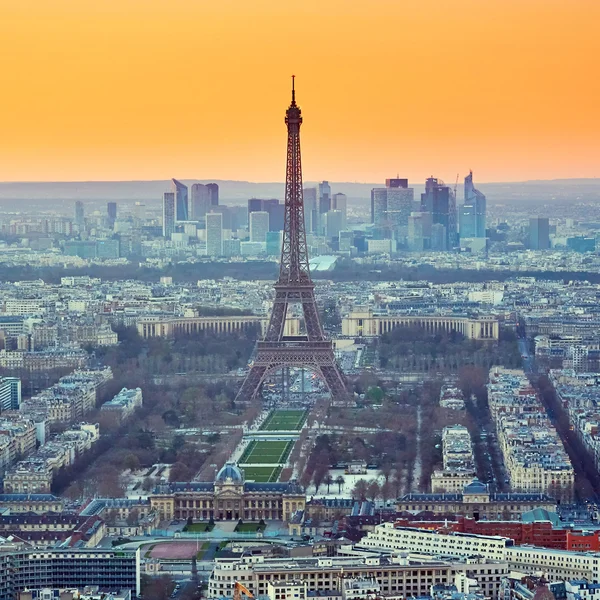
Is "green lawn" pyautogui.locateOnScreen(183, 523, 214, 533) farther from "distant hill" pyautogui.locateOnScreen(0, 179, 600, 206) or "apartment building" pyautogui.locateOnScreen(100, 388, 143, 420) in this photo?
"distant hill" pyautogui.locateOnScreen(0, 179, 600, 206)

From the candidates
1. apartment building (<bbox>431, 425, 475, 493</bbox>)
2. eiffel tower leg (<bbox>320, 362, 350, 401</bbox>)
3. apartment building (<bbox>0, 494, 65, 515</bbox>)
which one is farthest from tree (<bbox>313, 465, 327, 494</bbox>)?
eiffel tower leg (<bbox>320, 362, 350, 401</bbox>)

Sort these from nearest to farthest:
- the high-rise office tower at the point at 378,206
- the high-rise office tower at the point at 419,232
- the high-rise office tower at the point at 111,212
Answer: the high-rise office tower at the point at 419,232 < the high-rise office tower at the point at 378,206 < the high-rise office tower at the point at 111,212

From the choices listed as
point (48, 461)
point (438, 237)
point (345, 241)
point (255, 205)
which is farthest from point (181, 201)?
point (48, 461)

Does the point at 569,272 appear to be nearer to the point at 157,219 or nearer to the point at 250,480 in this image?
the point at 157,219

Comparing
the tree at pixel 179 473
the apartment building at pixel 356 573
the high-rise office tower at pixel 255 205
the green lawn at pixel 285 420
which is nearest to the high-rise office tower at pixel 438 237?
the high-rise office tower at pixel 255 205

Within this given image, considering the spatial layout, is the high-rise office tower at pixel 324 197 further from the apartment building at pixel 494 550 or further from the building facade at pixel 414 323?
the apartment building at pixel 494 550

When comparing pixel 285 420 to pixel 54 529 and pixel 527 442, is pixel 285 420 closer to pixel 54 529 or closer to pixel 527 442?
pixel 527 442

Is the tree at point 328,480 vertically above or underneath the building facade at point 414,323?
underneath
